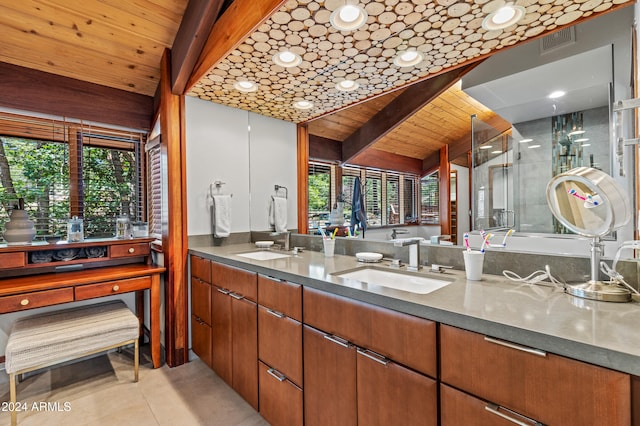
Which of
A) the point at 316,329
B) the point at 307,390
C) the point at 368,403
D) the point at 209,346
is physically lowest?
the point at 209,346

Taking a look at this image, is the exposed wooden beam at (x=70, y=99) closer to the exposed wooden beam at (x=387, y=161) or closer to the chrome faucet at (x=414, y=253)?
the exposed wooden beam at (x=387, y=161)

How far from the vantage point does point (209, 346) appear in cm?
230

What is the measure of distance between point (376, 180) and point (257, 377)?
1.65m

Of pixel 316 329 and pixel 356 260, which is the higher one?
pixel 356 260

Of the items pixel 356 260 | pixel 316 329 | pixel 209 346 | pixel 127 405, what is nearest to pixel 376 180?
pixel 356 260

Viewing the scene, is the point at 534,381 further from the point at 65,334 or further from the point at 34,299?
the point at 34,299

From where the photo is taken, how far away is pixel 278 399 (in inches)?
63.8

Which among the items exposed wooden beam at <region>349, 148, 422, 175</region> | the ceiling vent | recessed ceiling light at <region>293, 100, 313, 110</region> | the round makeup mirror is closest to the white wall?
recessed ceiling light at <region>293, 100, 313, 110</region>

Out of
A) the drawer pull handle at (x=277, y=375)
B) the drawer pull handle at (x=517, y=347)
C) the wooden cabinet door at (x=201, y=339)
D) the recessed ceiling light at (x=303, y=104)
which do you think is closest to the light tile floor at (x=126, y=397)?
the wooden cabinet door at (x=201, y=339)

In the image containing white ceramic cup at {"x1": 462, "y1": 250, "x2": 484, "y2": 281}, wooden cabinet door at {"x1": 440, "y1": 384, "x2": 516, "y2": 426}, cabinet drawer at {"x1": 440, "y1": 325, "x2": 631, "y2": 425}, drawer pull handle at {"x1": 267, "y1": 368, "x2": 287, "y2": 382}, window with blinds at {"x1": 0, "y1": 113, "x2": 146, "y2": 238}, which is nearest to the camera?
cabinet drawer at {"x1": 440, "y1": 325, "x2": 631, "y2": 425}

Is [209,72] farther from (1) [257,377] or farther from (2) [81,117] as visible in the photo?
(1) [257,377]

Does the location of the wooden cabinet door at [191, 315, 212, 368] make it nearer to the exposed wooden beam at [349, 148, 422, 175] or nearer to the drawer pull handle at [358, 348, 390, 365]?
the drawer pull handle at [358, 348, 390, 365]

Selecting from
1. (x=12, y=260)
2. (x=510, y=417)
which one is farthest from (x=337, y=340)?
(x=12, y=260)

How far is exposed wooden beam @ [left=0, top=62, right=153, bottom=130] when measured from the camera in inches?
90.2
